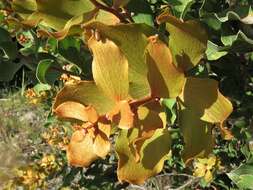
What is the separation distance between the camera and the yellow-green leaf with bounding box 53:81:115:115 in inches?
25.6

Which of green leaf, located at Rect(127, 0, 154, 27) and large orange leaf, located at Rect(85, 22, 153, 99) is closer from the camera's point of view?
large orange leaf, located at Rect(85, 22, 153, 99)

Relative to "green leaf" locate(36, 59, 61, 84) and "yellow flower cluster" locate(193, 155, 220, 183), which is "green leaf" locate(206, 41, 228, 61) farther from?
"yellow flower cluster" locate(193, 155, 220, 183)

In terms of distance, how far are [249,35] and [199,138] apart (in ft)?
0.81

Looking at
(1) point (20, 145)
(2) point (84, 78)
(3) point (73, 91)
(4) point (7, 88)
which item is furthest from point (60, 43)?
(4) point (7, 88)

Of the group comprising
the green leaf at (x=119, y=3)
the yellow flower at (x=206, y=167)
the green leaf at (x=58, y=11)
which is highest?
the green leaf at (x=119, y=3)

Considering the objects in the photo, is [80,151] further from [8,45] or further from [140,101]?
[8,45]

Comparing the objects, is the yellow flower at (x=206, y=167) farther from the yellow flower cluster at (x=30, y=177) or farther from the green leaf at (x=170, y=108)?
the green leaf at (x=170, y=108)

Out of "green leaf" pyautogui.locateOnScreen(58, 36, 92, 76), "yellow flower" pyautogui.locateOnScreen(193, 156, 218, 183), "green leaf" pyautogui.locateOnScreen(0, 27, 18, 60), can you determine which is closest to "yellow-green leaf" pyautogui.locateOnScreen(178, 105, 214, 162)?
"green leaf" pyautogui.locateOnScreen(58, 36, 92, 76)

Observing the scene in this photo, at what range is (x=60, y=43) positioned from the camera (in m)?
0.86

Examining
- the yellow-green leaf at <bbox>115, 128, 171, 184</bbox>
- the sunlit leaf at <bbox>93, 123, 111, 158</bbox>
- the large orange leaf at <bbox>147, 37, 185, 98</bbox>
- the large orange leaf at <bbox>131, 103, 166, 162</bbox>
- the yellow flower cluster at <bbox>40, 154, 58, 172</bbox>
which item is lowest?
Result: the yellow flower cluster at <bbox>40, 154, 58, 172</bbox>

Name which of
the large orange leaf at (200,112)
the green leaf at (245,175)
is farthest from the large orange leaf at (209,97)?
the green leaf at (245,175)

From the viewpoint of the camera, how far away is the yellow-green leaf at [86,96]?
0.65 m

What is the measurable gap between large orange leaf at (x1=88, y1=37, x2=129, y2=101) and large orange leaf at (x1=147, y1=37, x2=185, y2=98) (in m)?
0.03

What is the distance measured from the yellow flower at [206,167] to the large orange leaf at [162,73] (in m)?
1.33
